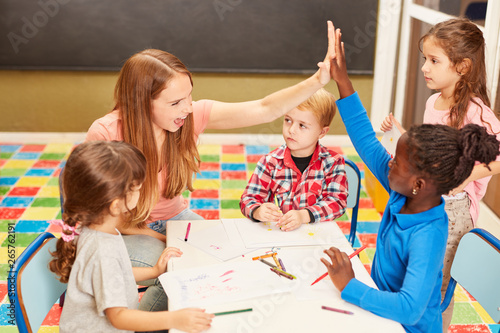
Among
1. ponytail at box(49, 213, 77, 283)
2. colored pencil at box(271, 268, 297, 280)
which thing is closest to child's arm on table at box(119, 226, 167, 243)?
ponytail at box(49, 213, 77, 283)

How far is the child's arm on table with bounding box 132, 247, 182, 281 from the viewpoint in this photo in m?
1.62

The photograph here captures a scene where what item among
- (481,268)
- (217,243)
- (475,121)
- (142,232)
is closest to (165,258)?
(217,243)

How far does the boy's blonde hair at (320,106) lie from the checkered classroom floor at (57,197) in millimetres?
1166

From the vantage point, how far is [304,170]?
2102 mm

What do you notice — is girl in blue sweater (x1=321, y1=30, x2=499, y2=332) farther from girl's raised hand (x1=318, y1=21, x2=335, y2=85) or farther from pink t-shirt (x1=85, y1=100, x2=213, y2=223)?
pink t-shirt (x1=85, y1=100, x2=213, y2=223)

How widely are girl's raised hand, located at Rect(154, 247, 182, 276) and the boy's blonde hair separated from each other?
761 mm

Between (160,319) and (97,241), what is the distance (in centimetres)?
27

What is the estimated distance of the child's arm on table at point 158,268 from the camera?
1624 mm

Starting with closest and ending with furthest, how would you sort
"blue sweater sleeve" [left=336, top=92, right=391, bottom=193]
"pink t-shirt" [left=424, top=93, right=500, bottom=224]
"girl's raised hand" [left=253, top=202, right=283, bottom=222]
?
"blue sweater sleeve" [left=336, top=92, right=391, bottom=193] < "girl's raised hand" [left=253, top=202, right=283, bottom=222] < "pink t-shirt" [left=424, top=93, right=500, bottom=224]

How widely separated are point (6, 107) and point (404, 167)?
4.12 metres

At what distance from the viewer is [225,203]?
12.0ft

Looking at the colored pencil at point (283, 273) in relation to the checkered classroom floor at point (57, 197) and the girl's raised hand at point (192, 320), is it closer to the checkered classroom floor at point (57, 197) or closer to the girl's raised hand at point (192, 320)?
the girl's raised hand at point (192, 320)

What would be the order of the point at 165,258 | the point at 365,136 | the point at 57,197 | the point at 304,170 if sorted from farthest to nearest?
the point at 57,197
the point at 304,170
the point at 365,136
the point at 165,258

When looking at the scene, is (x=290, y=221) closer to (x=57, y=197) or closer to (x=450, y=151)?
(x=450, y=151)
